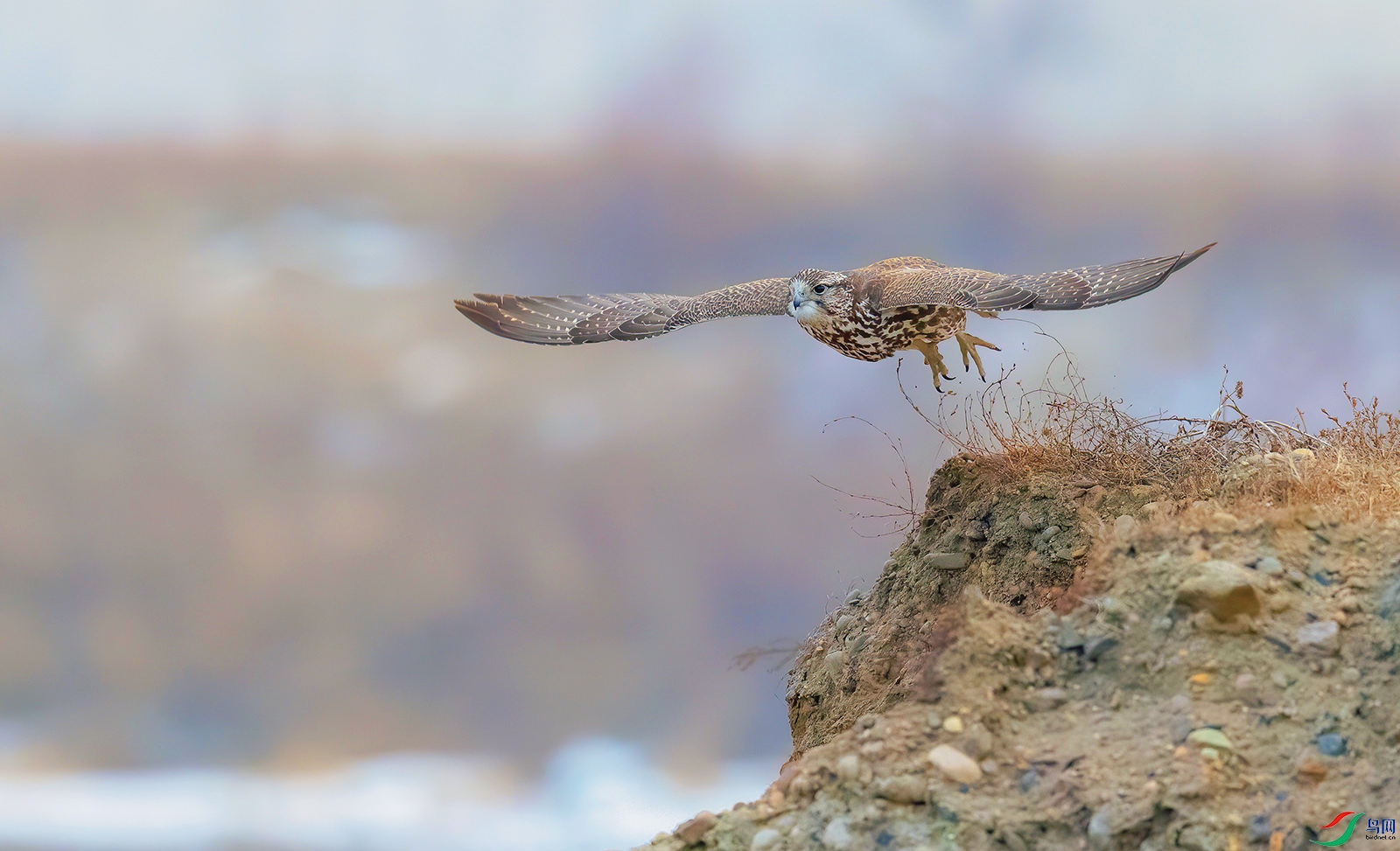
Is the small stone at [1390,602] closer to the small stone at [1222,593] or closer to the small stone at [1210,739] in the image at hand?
the small stone at [1222,593]

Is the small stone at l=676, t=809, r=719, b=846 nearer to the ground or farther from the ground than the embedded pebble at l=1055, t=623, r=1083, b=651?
nearer to the ground

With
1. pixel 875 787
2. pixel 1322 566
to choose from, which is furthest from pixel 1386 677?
pixel 875 787

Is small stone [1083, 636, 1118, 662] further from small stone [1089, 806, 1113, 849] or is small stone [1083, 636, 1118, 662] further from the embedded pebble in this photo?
small stone [1089, 806, 1113, 849]

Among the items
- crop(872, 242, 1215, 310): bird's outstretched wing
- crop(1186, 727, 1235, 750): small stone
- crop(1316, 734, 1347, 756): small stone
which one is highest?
crop(872, 242, 1215, 310): bird's outstretched wing

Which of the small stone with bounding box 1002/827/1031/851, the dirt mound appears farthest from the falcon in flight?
the small stone with bounding box 1002/827/1031/851

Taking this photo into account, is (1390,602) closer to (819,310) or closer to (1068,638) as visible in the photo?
(1068,638)

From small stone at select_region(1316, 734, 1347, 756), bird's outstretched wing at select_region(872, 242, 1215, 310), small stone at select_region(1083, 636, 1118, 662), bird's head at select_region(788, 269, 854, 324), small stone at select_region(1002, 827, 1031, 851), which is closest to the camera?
small stone at select_region(1002, 827, 1031, 851)

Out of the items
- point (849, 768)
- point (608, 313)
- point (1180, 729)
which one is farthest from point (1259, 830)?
point (608, 313)
